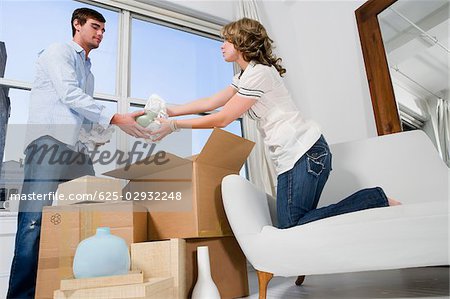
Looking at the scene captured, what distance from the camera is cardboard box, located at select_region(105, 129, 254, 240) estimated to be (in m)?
1.34

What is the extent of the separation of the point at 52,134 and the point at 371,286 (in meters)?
1.52

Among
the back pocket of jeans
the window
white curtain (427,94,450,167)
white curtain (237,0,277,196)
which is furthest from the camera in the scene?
white curtain (237,0,277,196)

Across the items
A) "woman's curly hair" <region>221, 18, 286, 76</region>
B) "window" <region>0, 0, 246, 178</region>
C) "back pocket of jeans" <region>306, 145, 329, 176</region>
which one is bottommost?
"back pocket of jeans" <region>306, 145, 329, 176</region>

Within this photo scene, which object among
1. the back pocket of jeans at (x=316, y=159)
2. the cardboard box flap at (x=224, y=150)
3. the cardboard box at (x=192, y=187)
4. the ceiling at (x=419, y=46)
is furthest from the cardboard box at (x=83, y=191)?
the ceiling at (x=419, y=46)

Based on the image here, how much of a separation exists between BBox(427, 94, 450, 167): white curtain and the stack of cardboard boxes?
1148 millimetres

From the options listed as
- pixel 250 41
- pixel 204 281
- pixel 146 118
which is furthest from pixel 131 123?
pixel 204 281

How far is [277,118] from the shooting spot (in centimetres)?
143

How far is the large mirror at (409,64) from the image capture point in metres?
1.99

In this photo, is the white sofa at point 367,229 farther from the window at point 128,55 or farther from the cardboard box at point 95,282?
the window at point 128,55

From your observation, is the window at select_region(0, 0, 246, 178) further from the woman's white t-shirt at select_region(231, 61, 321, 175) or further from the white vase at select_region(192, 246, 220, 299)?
the white vase at select_region(192, 246, 220, 299)

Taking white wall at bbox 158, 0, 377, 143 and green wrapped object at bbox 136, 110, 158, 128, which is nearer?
green wrapped object at bbox 136, 110, 158, 128

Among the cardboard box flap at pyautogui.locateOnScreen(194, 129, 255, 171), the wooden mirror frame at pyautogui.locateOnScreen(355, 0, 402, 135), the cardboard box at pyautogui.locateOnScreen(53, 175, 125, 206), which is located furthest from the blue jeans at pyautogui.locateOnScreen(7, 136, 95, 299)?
the wooden mirror frame at pyautogui.locateOnScreen(355, 0, 402, 135)

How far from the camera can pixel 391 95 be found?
2229 mm

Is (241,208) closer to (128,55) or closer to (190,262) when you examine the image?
(190,262)
